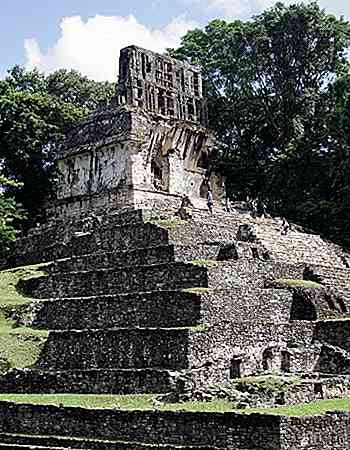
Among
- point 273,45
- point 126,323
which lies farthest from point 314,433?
point 273,45

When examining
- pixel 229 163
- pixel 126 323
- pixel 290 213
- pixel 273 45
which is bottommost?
pixel 126 323

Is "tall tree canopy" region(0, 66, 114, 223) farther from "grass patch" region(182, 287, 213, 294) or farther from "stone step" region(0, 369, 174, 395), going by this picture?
"stone step" region(0, 369, 174, 395)

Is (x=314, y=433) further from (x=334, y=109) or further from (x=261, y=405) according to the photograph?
(x=334, y=109)

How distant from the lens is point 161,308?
22.5 meters

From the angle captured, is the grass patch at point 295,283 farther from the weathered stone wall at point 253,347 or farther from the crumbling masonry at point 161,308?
the weathered stone wall at point 253,347

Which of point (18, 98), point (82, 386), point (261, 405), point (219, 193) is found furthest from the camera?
point (18, 98)

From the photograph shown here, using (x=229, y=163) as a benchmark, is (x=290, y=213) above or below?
below

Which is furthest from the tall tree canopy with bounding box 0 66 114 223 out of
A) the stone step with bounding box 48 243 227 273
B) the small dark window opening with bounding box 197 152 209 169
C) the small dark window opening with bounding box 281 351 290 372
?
the small dark window opening with bounding box 281 351 290 372

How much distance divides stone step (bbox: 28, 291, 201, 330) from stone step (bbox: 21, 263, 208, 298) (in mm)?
1096

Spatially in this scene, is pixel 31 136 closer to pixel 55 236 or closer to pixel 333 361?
pixel 55 236

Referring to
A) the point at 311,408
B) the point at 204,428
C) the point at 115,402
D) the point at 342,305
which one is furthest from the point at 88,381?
the point at 342,305

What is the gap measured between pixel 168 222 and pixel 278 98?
69.1 ft

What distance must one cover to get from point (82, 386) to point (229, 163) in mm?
27942

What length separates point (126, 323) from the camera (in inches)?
908
